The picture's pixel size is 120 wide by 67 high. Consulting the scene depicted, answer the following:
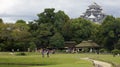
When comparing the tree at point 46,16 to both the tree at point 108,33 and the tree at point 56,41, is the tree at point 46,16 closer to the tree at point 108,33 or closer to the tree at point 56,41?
the tree at point 56,41

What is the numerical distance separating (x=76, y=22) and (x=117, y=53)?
3817cm

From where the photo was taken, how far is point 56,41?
98.6 meters

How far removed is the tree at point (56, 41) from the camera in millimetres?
98688

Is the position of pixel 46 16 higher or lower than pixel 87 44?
higher

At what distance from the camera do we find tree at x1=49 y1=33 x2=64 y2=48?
9869cm

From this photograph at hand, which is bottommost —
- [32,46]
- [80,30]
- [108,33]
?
[32,46]

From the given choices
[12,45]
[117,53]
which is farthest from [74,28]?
[117,53]

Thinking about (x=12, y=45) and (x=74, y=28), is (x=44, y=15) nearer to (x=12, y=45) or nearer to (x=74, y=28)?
(x=74, y=28)

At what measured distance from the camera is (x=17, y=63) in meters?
52.0

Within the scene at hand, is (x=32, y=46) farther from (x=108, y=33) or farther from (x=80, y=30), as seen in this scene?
(x=108, y=33)

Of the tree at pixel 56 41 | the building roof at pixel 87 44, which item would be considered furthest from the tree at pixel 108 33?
the tree at pixel 56 41

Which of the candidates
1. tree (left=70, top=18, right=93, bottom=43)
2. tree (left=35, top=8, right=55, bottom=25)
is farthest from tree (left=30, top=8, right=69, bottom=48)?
tree (left=70, top=18, right=93, bottom=43)

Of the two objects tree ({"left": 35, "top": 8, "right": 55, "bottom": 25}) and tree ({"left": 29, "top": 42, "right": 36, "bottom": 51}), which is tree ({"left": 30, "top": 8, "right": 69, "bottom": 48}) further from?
tree ({"left": 29, "top": 42, "right": 36, "bottom": 51})

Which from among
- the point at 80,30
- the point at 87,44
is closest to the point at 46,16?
the point at 80,30
